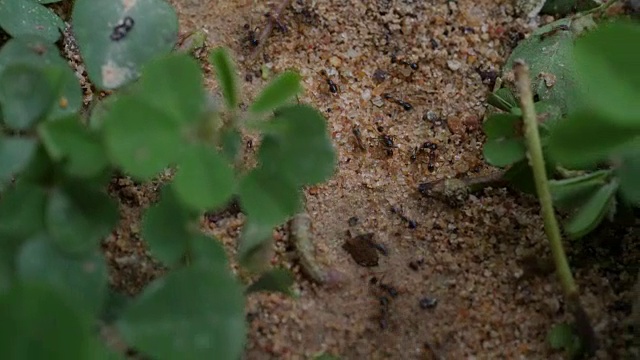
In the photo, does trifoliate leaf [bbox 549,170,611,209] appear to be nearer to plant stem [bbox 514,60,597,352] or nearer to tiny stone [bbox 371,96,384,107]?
plant stem [bbox 514,60,597,352]

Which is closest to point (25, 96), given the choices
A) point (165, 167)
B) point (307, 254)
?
point (165, 167)

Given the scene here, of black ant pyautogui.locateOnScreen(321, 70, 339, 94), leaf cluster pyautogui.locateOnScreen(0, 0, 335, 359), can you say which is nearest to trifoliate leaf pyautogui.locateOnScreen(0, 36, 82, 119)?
leaf cluster pyautogui.locateOnScreen(0, 0, 335, 359)

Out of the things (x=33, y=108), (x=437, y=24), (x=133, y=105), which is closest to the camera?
(x=133, y=105)

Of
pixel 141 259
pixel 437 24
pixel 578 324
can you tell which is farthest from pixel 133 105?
pixel 437 24

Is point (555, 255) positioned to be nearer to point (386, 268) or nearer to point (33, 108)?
point (386, 268)

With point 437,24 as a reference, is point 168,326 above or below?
below

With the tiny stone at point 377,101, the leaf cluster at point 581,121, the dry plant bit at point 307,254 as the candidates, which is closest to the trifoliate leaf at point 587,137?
the leaf cluster at point 581,121

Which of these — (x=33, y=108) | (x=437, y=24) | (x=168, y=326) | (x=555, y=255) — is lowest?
Answer: (x=168, y=326)
